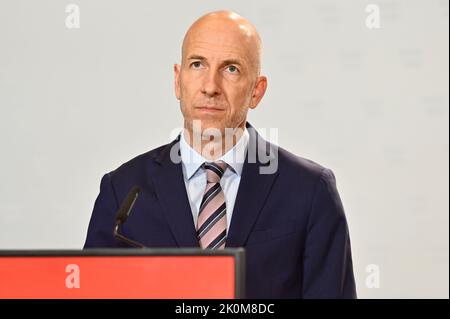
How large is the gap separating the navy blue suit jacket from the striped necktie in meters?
0.02

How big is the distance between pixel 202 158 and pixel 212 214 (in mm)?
145

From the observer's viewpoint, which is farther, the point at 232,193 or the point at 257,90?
the point at 257,90

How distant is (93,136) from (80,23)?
36 centimetres

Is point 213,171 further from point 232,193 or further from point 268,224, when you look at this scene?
point 268,224

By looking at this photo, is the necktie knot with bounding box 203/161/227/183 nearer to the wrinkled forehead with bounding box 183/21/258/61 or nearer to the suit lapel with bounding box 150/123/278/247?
the suit lapel with bounding box 150/123/278/247

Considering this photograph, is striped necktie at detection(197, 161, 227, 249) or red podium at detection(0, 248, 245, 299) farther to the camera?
striped necktie at detection(197, 161, 227, 249)

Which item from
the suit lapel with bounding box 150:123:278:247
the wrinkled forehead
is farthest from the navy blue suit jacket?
the wrinkled forehead

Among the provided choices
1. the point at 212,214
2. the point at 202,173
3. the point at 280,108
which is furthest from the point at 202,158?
the point at 280,108

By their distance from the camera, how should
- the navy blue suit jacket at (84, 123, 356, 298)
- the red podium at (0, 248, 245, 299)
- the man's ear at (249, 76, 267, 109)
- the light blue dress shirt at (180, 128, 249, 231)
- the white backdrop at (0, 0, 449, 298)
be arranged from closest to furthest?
the red podium at (0, 248, 245, 299), the navy blue suit jacket at (84, 123, 356, 298), the light blue dress shirt at (180, 128, 249, 231), the man's ear at (249, 76, 267, 109), the white backdrop at (0, 0, 449, 298)

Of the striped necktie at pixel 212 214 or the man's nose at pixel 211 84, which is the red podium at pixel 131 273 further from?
the man's nose at pixel 211 84

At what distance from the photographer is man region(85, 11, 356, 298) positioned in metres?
1.80

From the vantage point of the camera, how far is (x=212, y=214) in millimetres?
1835

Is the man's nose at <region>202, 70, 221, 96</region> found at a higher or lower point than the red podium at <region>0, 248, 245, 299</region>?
higher
